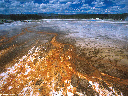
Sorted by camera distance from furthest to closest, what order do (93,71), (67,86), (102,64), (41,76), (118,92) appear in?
(102,64) → (93,71) → (41,76) → (67,86) → (118,92)

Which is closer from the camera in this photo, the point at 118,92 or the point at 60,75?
the point at 118,92

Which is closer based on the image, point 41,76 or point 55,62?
point 41,76

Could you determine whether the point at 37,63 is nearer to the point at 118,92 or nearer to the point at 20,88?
the point at 20,88

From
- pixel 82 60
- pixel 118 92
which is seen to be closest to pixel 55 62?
pixel 82 60

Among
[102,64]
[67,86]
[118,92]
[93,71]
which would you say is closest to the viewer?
[118,92]

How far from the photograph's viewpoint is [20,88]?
6230 millimetres

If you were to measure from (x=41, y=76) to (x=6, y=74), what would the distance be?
359 centimetres

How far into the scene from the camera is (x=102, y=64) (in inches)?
361

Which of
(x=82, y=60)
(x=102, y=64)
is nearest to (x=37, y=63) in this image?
(x=82, y=60)

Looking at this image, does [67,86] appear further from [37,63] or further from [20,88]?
[37,63]

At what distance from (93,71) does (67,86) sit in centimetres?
334

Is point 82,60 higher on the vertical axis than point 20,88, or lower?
higher

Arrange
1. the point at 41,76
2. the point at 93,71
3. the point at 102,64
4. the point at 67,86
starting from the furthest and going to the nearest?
1. the point at 102,64
2. the point at 93,71
3. the point at 41,76
4. the point at 67,86

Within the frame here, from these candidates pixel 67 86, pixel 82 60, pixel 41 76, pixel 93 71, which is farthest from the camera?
pixel 82 60
